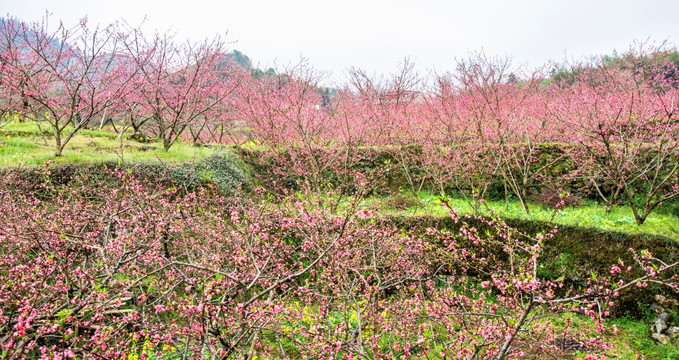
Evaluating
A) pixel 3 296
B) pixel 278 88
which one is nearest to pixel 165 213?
pixel 3 296

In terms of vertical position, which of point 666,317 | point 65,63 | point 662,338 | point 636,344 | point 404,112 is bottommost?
point 636,344

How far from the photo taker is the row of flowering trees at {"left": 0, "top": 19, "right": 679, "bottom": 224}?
798cm

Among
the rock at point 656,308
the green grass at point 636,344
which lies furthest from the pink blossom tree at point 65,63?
the rock at point 656,308

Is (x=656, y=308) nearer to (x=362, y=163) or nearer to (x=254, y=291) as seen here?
(x=254, y=291)

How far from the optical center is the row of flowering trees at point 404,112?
26.2 feet

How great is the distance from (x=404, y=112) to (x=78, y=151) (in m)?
8.41

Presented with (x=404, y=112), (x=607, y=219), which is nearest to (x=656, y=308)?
(x=607, y=219)

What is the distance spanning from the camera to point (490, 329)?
2.74 m

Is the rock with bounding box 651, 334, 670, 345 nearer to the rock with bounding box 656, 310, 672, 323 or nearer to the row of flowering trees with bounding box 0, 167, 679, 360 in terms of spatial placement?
the rock with bounding box 656, 310, 672, 323

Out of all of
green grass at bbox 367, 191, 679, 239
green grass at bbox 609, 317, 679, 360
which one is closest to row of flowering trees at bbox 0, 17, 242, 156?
green grass at bbox 367, 191, 679, 239

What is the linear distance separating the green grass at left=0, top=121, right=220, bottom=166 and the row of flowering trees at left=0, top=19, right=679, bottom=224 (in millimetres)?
409

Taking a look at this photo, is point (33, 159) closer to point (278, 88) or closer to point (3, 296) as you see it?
point (3, 296)

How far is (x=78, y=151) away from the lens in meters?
8.74

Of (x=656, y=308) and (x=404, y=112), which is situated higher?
(x=404, y=112)
